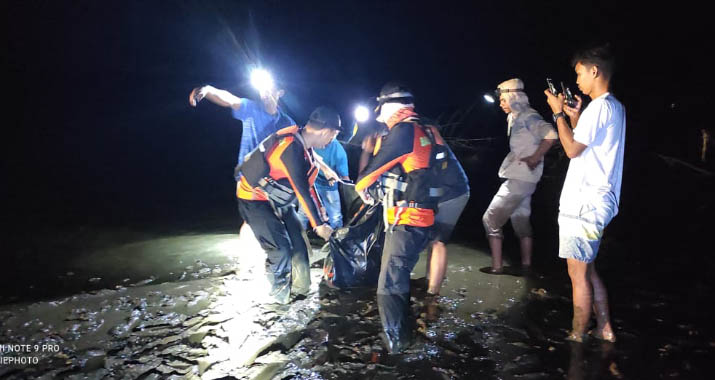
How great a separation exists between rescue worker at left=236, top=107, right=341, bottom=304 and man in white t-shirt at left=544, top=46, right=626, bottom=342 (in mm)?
1955

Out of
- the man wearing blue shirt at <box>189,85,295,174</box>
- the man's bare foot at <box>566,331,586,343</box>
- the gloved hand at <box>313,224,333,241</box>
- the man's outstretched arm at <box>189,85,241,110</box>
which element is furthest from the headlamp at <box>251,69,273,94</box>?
the man's bare foot at <box>566,331,586,343</box>

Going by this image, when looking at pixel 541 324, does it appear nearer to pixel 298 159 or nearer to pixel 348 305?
pixel 348 305

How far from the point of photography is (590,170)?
2.54m

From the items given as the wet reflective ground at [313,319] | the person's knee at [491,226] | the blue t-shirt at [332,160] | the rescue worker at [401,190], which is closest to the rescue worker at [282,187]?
the wet reflective ground at [313,319]

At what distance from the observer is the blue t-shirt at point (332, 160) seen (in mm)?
4949

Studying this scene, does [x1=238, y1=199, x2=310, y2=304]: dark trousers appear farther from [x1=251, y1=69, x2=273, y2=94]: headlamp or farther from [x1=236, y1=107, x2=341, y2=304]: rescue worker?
[x1=251, y1=69, x2=273, y2=94]: headlamp

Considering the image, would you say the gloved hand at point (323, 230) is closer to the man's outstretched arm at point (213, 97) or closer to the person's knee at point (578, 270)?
the person's knee at point (578, 270)

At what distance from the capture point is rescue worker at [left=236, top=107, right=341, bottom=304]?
3.32 m

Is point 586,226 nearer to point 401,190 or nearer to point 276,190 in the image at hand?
point 401,190

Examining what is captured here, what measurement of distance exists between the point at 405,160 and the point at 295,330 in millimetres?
1597

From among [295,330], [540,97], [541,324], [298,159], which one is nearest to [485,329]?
[541,324]

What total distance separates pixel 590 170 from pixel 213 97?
3.99 metres

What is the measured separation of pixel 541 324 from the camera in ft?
10.4

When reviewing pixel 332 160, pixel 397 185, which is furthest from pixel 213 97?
pixel 397 185
